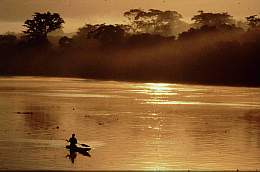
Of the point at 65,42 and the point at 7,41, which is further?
the point at 7,41

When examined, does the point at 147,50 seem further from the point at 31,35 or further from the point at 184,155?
the point at 184,155

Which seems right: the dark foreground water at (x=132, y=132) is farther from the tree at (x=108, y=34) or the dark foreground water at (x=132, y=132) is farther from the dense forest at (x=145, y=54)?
the tree at (x=108, y=34)

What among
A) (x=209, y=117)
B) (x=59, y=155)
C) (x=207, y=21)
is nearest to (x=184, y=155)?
(x=59, y=155)

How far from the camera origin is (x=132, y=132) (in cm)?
3453

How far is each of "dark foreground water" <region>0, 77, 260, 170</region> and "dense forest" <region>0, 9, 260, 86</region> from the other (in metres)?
23.5

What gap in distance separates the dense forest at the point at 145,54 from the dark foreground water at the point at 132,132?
23.5m

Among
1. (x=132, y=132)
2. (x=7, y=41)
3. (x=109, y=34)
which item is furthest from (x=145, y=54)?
(x=132, y=132)

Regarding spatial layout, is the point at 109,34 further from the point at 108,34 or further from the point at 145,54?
the point at 145,54

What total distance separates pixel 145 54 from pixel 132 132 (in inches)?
2374

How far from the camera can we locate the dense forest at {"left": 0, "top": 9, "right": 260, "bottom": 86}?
274ft

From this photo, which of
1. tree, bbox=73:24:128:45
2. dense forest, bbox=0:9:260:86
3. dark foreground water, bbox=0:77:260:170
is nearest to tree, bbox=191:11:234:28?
dense forest, bbox=0:9:260:86

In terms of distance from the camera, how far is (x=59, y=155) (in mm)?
26734

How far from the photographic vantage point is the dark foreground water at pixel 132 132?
1010 inches

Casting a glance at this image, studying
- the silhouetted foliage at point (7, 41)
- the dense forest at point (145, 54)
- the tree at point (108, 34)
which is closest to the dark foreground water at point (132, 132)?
the dense forest at point (145, 54)
